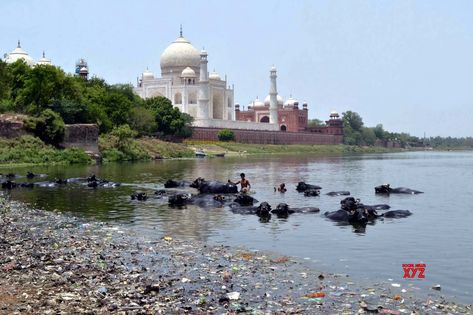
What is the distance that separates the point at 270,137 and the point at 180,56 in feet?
78.9

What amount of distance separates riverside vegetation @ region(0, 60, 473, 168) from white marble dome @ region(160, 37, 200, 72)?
32.1 m

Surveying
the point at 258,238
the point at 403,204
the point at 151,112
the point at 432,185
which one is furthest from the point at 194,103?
the point at 258,238

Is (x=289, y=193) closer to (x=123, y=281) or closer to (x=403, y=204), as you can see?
(x=403, y=204)

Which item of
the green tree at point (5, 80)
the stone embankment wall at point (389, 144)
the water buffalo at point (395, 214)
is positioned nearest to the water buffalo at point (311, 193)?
the water buffalo at point (395, 214)

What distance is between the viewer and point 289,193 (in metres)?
29.8

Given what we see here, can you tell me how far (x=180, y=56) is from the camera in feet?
413

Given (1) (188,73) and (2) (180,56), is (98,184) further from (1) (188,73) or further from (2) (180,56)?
(2) (180,56)

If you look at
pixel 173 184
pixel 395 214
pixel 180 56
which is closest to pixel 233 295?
pixel 395 214

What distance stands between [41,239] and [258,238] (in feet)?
17.8

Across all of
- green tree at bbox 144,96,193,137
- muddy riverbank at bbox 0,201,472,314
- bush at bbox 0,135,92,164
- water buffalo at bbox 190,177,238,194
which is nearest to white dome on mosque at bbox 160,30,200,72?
green tree at bbox 144,96,193,137

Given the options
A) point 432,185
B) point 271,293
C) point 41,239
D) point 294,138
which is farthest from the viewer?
point 294,138

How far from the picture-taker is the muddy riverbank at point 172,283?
973cm

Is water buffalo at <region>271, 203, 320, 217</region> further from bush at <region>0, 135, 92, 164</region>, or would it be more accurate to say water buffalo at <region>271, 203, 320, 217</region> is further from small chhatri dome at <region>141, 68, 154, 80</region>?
small chhatri dome at <region>141, 68, 154, 80</region>

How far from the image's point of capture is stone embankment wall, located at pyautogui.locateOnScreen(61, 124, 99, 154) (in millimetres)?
59812
